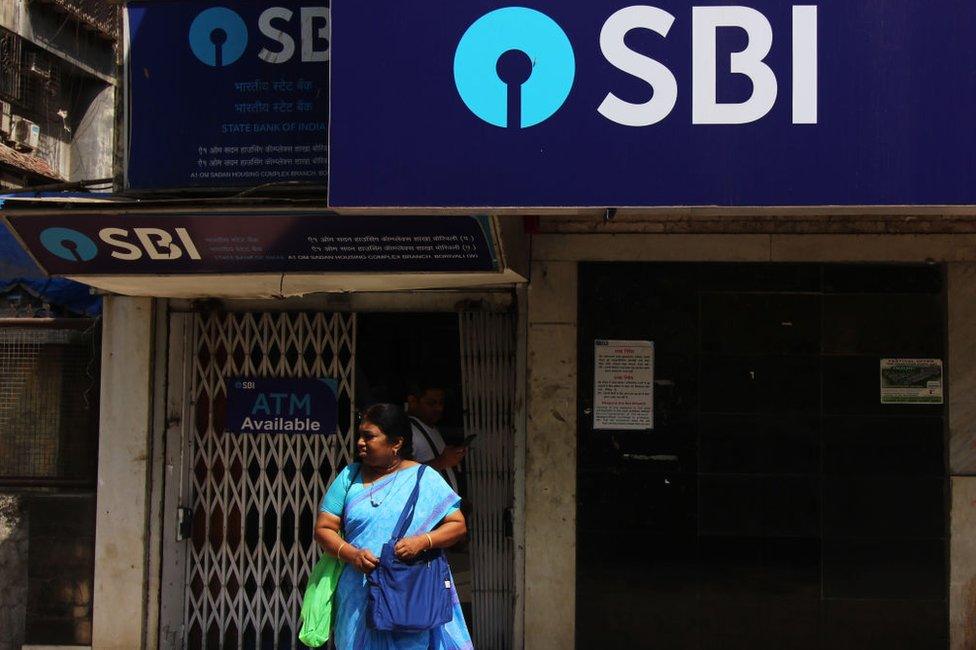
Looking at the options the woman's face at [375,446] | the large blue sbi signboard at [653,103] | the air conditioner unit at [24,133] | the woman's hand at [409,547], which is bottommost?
the woman's hand at [409,547]

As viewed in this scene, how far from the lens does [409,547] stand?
13.7 feet

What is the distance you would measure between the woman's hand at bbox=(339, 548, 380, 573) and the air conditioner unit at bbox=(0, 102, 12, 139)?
37.5 feet

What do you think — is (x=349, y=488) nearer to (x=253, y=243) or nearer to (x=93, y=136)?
(x=253, y=243)

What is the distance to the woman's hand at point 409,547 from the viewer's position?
13.7ft

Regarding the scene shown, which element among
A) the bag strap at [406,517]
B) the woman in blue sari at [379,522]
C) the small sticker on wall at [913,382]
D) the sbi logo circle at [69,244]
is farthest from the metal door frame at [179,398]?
the small sticker on wall at [913,382]

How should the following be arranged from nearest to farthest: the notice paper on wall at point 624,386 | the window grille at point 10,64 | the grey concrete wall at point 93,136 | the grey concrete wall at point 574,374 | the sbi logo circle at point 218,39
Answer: the sbi logo circle at point 218,39
the grey concrete wall at point 574,374
the notice paper on wall at point 624,386
the window grille at point 10,64
the grey concrete wall at point 93,136

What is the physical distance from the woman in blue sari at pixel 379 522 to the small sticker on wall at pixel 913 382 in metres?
3.15

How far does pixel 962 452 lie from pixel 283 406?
4273 millimetres

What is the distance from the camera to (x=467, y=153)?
4.47 meters

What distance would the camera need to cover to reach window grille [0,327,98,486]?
6562mm

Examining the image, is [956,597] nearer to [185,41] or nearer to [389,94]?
[389,94]

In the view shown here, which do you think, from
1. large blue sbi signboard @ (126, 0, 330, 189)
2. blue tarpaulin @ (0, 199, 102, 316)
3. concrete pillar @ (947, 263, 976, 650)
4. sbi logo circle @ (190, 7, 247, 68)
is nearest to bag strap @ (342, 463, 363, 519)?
large blue sbi signboard @ (126, 0, 330, 189)

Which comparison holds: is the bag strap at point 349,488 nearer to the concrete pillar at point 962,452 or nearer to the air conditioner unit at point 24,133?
the concrete pillar at point 962,452

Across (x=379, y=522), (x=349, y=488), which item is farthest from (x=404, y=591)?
(x=349, y=488)
